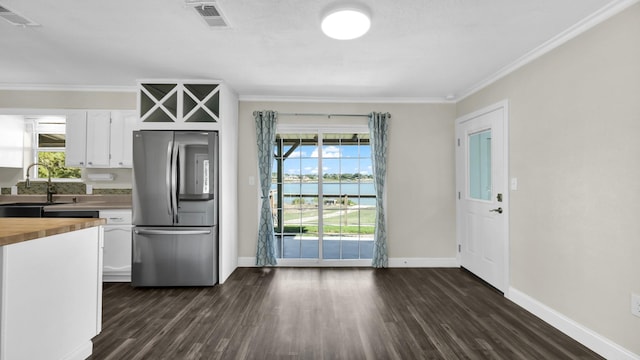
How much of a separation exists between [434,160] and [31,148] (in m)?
5.80

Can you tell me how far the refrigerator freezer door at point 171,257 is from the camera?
3.81 meters

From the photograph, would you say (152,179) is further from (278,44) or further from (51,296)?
(278,44)

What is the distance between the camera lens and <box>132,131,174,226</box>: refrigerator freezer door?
3.79 m

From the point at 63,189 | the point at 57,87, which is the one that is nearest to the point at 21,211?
the point at 63,189

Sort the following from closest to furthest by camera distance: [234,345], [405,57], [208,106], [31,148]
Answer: [234,345], [405,57], [208,106], [31,148]

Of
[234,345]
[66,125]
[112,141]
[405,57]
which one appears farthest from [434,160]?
[66,125]

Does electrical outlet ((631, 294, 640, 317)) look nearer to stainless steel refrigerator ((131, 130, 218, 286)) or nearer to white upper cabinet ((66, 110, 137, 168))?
stainless steel refrigerator ((131, 130, 218, 286))

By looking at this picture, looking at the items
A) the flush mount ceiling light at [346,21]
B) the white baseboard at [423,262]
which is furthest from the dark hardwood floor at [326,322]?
the flush mount ceiling light at [346,21]

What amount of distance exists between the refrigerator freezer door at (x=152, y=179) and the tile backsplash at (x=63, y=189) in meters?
0.87

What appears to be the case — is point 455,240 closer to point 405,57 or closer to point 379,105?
point 379,105

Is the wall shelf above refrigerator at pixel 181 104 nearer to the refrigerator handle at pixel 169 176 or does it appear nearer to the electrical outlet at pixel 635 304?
the refrigerator handle at pixel 169 176

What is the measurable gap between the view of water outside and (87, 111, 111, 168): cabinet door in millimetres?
2259

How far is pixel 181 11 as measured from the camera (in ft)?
7.86

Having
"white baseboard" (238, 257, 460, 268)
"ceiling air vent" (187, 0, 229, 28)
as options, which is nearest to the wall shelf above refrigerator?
"ceiling air vent" (187, 0, 229, 28)
